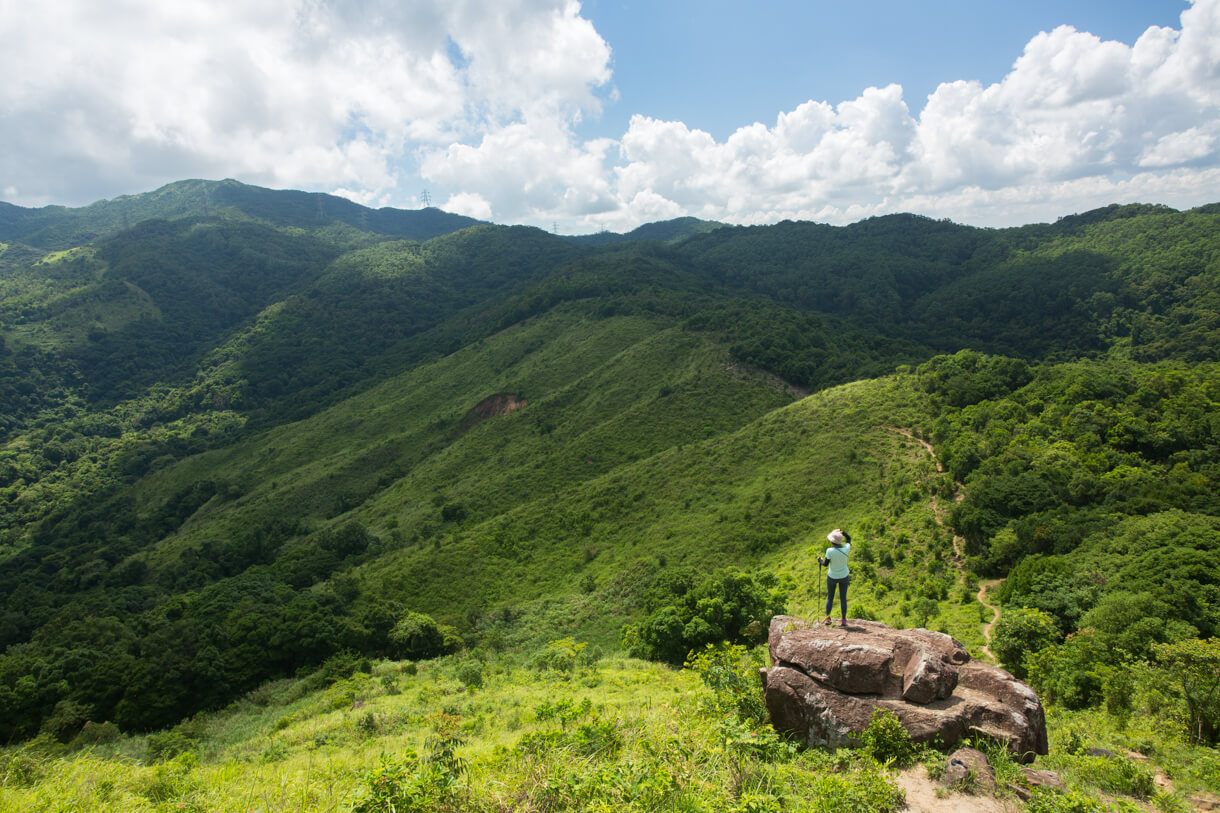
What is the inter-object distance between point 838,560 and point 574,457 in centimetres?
5404

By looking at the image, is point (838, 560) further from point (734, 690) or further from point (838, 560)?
point (734, 690)

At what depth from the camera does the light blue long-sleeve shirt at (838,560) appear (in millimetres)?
13469

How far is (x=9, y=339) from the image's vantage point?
131 meters

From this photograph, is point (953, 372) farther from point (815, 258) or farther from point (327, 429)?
point (815, 258)

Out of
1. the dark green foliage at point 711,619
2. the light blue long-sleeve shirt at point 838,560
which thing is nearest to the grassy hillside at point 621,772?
the light blue long-sleeve shirt at point 838,560

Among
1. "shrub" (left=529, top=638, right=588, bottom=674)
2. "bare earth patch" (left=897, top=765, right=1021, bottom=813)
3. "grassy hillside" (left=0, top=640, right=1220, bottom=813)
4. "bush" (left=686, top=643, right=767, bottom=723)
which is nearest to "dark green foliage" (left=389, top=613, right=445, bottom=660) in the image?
"shrub" (left=529, top=638, right=588, bottom=674)

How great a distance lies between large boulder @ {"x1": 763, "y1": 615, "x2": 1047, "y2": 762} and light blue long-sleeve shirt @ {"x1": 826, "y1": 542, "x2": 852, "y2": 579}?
1.47 metres

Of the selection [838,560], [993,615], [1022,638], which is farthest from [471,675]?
[993,615]

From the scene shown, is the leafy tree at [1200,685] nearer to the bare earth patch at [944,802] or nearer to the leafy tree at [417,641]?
the bare earth patch at [944,802]

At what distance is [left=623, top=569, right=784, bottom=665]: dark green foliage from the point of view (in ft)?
90.8

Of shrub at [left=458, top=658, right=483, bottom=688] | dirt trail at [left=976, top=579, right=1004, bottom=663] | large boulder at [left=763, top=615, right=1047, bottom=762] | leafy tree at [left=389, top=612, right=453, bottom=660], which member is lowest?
leafy tree at [left=389, top=612, right=453, bottom=660]

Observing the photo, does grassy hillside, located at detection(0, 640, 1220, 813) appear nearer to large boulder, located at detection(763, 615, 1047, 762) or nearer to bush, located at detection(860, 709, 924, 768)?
bush, located at detection(860, 709, 924, 768)

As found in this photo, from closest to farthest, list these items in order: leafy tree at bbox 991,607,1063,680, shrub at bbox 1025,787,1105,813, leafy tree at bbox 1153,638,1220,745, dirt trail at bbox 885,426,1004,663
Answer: shrub at bbox 1025,787,1105,813 → leafy tree at bbox 1153,638,1220,745 → leafy tree at bbox 991,607,1063,680 → dirt trail at bbox 885,426,1004,663

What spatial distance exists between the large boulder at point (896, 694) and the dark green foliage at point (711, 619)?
15.4m
